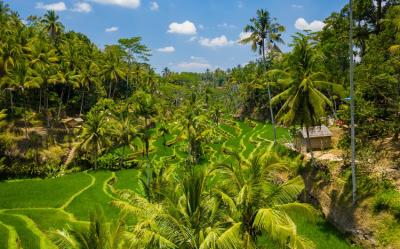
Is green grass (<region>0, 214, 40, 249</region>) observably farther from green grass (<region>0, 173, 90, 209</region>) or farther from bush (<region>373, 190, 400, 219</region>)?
bush (<region>373, 190, 400, 219</region>)

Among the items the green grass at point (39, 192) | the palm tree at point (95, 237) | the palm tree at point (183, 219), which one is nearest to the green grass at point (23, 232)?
the green grass at point (39, 192)

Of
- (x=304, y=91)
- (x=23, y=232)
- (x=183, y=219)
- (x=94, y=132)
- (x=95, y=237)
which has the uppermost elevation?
(x=304, y=91)

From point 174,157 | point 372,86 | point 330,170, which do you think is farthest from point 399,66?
point 174,157

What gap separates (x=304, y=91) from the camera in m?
29.8

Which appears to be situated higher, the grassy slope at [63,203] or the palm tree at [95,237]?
the palm tree at [95,237]

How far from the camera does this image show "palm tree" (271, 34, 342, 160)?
29531mm

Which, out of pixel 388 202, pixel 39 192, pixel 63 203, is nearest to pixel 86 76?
pixel 39 192

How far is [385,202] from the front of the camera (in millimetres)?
22594

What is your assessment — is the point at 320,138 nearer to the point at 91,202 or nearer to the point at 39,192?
the point at 91,202

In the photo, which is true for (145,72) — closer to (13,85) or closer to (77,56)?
(77,56)

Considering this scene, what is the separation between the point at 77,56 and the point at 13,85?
15.3 m

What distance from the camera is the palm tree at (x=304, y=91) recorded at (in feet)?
96.9

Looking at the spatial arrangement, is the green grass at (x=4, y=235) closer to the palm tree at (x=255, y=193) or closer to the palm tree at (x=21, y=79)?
the palm tree at (x=255, y=193)

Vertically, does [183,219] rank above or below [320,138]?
below
